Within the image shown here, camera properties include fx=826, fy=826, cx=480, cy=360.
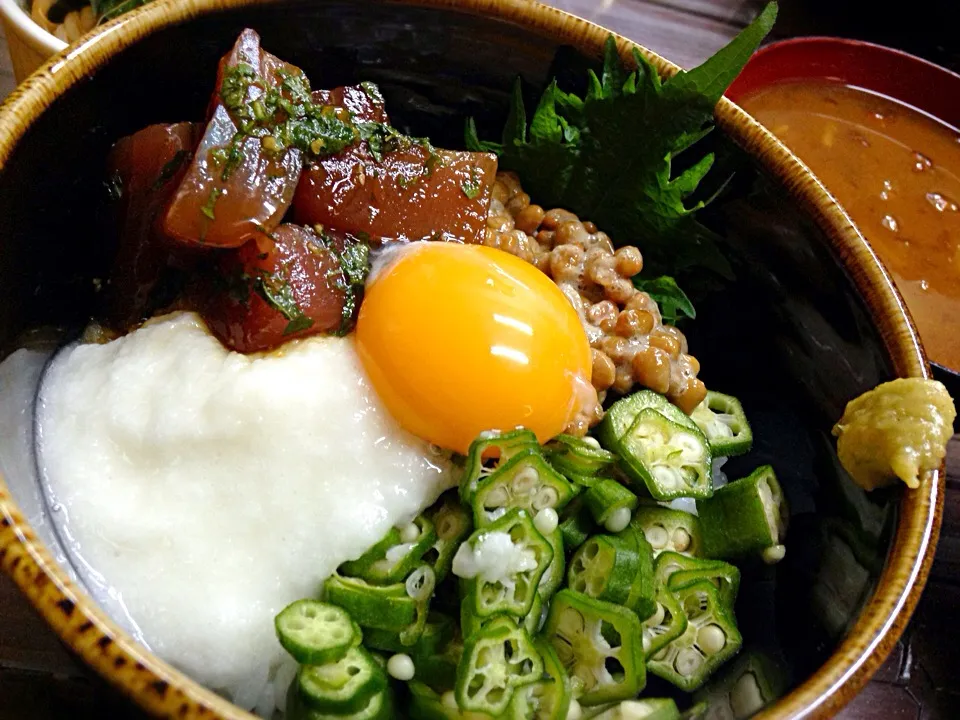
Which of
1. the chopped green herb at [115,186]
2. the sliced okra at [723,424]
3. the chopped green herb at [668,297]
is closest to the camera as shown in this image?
the chopped green herb at [115,186]

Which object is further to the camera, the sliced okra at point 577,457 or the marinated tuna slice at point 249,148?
the sliced okra at point 577,457

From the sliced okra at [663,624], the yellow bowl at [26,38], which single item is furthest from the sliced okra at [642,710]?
the yellow bowl at [26,38]

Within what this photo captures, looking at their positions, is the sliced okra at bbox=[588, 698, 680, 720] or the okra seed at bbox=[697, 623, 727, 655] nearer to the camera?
the sliced okra at bbox=[588, 698, 680, 720]

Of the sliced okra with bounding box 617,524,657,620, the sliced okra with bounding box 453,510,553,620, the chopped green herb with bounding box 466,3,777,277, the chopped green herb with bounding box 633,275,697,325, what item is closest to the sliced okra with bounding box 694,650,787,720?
the sliced okra with bounding box 617,524,657,620

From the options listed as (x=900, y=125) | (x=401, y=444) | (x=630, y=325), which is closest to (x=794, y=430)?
(x=630, y=325)

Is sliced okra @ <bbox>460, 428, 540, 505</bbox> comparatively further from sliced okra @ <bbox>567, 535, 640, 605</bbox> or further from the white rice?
sliced okra @ <bbox>567, 535, 640, 605</bbox>

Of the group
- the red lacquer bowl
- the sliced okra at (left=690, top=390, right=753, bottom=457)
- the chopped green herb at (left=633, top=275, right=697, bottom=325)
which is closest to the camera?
the sliced okra at (left=690, top=390, right=753, bottom=457)

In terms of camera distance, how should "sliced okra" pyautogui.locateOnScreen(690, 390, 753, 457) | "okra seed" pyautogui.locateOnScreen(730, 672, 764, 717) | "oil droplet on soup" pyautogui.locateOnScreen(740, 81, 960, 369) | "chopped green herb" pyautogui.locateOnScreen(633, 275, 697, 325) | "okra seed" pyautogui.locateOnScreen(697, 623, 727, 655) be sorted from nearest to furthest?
"okra seed" pyautogui.locateOnScreen(730, 672, 764, 717) < "okra seed" pyautogui.locateOnScreen(697, 623, 727, 655) < "sliced okra" pyautogui.locateOnScreen(690, 390, 753, 457) < "chopped green herb" pyautogui.locateOnScreen(633, 275, 697, 325) < "oil droplet on soup" pyautogui.locateOnScreen(740, 81, 960, 369)

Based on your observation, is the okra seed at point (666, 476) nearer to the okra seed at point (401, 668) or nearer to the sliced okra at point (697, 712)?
the sliced okra at point (697, 712)
